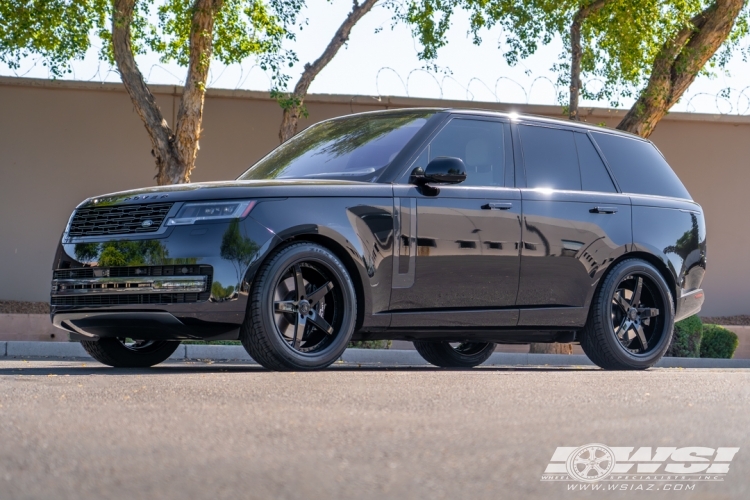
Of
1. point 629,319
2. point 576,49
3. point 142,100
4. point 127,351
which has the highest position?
point 576,49

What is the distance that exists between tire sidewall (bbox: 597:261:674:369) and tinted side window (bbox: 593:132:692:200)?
66cm

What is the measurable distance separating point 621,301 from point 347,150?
242 centimetres

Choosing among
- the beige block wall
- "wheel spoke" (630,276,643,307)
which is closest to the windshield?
"wheel spoke" (630,276,643,307)

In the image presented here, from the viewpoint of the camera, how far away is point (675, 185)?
30.3ft

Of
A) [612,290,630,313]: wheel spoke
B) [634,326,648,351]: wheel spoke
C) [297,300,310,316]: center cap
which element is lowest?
[634,326,648,351]: wheel spoke

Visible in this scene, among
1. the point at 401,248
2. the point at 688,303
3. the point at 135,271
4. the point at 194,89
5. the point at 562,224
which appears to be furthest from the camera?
the point at 194,89

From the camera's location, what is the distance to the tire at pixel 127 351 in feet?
25.4

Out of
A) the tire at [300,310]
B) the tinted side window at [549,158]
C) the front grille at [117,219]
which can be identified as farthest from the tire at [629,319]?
the front grille at [117,219]

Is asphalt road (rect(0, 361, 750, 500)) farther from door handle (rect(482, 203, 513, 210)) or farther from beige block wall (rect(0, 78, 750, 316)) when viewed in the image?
beige block wall (rect(0, 78, 750, 316))

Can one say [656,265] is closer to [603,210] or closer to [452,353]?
[603,210]

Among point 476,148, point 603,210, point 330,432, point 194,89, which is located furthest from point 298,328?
point 194,89

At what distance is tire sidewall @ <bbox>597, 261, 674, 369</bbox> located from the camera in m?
8.18

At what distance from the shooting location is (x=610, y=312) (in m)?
8.24

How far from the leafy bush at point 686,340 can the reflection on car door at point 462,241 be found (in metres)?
7.27
